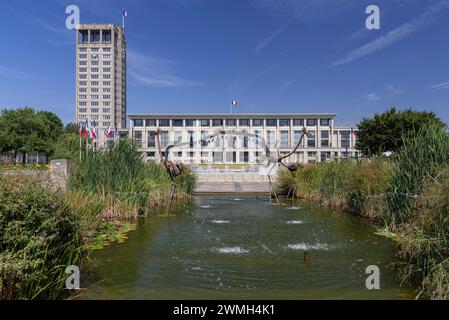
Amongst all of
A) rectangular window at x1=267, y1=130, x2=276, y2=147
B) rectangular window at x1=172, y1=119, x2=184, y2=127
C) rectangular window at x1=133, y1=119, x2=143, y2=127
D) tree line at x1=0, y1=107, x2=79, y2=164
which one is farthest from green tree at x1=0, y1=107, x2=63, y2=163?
rectangular window at x1=267, y1=130, x2=276, y2=147

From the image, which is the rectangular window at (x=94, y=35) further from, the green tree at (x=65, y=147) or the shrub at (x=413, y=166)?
the shrub at (x=413, y=166)

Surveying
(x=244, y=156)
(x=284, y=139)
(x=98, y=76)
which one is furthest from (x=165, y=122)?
(x=98, y=76)

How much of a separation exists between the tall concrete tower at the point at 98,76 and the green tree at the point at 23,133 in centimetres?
7076

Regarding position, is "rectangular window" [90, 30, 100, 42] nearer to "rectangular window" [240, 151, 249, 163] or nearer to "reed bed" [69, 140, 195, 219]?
"rectangular window" [240, 151, 249, 163]

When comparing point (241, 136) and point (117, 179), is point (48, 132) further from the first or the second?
point (117, 179)

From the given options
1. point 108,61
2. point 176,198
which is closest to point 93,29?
point 108,61

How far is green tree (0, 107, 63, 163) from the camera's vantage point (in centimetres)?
4730

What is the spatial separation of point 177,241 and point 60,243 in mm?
3423

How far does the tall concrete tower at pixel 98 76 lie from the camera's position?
411ft

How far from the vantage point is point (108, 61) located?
420 feet

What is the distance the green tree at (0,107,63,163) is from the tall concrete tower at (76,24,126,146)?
70.8 m

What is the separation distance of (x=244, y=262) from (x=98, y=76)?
13252 centimetres

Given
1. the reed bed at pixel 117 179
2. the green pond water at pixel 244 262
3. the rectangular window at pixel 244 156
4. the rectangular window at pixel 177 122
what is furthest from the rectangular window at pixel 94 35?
the green pond water at pixel 244 262
